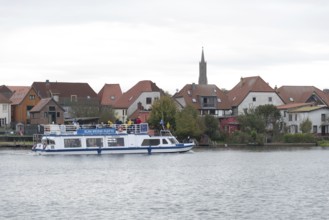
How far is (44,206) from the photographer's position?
42.2 m

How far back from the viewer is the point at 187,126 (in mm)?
104250

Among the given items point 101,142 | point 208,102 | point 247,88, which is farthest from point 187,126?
point 247,88

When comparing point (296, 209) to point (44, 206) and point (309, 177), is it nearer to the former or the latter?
point (44, 206)

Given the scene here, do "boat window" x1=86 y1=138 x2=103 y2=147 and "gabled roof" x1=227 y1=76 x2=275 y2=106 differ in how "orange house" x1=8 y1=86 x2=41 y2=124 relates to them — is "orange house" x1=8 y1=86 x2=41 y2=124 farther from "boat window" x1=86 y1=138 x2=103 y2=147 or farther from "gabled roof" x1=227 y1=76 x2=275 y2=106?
"boat window" x1=86 y1=138 x2=103 y2=147

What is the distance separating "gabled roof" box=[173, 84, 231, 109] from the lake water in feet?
162

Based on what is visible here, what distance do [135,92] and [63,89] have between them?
16.2 m

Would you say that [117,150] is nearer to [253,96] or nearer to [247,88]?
[253,96]

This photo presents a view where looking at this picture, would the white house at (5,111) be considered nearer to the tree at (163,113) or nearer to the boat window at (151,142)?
the tree at (163,113)

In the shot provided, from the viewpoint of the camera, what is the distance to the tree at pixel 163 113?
108 m

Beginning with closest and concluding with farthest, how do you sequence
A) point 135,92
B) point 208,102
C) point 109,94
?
point 208,102, point 135,92, point 109,94

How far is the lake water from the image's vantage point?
39938 millimetres

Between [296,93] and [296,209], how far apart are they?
9936 centimetres

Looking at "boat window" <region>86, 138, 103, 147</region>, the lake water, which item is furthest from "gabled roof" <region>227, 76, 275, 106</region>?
the lake water

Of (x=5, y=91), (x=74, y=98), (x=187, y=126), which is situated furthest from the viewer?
(x=5, y=91)
